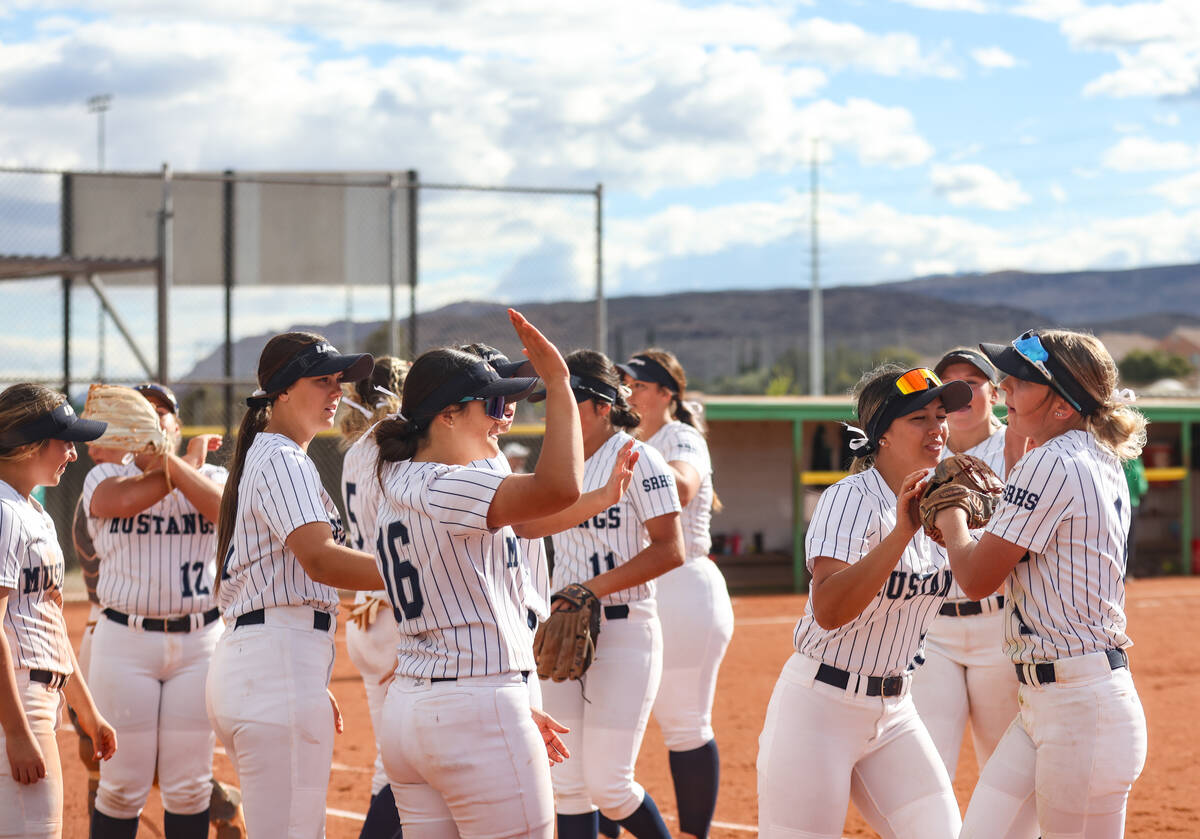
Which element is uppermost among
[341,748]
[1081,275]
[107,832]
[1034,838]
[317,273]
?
[1081,275]

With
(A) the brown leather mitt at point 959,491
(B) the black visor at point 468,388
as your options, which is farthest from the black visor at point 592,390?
(A) the brown leather mitt at point 959,491

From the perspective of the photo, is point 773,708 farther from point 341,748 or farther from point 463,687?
point 341,748

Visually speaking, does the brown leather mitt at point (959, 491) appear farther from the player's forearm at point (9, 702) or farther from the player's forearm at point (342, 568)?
the player's forearm at point (9, 702)

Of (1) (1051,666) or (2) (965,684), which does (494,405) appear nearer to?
(1) (1051,666)

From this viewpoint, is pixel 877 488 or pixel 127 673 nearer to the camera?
pixel 877 488

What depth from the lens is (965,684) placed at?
14.7 feet

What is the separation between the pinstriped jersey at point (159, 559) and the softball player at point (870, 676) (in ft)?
7.60

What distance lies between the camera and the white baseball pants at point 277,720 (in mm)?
3498

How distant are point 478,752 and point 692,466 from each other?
2694mm

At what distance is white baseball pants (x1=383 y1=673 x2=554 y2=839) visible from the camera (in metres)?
2.88

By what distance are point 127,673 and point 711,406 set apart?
1194 cm

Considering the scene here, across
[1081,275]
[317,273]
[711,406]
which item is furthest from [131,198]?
[1081,275]

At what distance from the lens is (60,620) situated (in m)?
3.79

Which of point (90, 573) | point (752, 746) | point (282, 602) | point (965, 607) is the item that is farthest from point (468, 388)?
point (752, 746)
